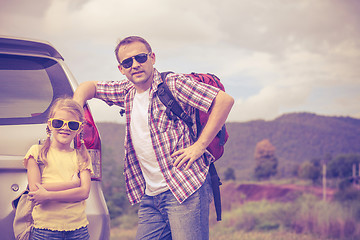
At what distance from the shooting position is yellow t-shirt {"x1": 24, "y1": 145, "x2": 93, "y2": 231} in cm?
250

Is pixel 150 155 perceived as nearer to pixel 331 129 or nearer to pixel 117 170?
pixel 117 170

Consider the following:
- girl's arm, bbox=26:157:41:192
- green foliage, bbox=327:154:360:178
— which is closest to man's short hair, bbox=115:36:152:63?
girl's arm, bbox=26:157:41:192

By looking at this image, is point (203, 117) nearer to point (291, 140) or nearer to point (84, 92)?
point (84, 92)

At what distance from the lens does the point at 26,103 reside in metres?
2.84

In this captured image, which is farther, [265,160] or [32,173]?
[265,160]

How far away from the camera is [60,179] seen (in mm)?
2547

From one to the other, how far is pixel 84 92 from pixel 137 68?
1.25 feet

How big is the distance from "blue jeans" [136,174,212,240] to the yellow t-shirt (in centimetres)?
55

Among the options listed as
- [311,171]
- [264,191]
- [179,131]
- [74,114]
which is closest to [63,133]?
[74,114]

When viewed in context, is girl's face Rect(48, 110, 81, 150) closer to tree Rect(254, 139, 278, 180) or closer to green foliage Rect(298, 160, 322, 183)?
green foliage Rect(298, 160, 322, 183)

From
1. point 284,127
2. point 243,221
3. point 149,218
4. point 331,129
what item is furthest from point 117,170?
point 331,129

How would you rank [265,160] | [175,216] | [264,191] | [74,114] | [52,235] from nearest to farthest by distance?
[52,235] → [74,114] → [175,216] → [264,191] → [265,160]

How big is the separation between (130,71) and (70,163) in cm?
78

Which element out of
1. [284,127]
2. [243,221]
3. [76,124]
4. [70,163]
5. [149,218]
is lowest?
[243,221]
